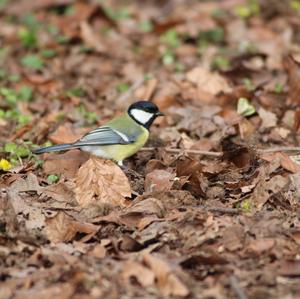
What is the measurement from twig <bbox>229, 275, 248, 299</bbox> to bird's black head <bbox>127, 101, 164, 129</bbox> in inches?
99.5

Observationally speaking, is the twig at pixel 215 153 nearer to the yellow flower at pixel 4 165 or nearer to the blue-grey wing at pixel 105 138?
the blue-grey wing at pixel 105 138

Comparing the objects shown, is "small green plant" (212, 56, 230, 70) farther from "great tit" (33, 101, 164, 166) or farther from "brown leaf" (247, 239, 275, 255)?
"brown leaf" (247, 239, 275, 255)

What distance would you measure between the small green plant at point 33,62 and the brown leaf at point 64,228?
158 inches

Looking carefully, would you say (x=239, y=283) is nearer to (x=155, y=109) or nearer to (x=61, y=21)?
(x=155, y=109)

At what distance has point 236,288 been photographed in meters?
3.43

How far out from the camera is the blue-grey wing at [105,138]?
5469 mm

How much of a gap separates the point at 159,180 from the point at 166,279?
1469 mm

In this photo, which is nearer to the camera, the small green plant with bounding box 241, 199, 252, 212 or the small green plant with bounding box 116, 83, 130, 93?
the small green plant with bounding box 241, 199, 252, 212

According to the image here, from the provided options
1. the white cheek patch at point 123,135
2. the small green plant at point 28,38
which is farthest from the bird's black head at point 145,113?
the small green plant at point 28,38

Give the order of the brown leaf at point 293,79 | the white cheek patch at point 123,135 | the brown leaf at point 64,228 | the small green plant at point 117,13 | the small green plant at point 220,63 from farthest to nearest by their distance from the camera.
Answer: the small green plant at point 117,13, the small green plant at point 220,63, the brown leaf at point 293,79, the white cheek patch at point 123,135, the brown leaf at point 64,228

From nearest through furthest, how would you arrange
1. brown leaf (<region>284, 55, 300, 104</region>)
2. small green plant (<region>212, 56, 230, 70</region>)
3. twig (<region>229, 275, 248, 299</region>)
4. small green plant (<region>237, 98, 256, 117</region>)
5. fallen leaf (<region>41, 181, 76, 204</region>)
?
twig (<region>229, 275, 248, 299</region>) → fallen leaf (<region>41, 181, 76, 204</region>) → small green plant (<region>237, 98, 256, 117</region>) → brown leaf (<region>284, 55, 300, 104</region>) → small green plant (<region>212, 56, 230, 70</region>)

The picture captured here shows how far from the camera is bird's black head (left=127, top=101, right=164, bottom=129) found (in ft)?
19.2

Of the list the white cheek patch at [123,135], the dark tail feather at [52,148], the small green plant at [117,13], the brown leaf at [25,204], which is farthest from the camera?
the small green plant at [117,13]

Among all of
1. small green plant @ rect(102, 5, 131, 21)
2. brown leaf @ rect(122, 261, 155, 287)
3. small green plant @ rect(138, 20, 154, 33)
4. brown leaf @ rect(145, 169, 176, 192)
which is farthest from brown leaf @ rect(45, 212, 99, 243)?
small green plant @ rect(102, 5, 131, 21)
